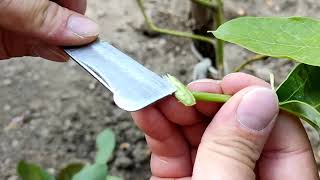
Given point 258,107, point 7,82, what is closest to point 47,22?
point 258,107

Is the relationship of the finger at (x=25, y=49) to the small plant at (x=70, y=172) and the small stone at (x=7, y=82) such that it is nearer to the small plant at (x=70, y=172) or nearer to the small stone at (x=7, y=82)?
the small plant at (x=70, y=172)

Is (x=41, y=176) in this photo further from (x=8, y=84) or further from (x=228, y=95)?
(x=8, y=84)

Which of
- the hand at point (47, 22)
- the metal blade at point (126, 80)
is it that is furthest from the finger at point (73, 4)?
the metal blade at point (126, 80)

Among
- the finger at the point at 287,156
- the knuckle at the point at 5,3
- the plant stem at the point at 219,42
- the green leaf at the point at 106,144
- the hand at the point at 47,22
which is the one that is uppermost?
the knuckle at the point at 5,3

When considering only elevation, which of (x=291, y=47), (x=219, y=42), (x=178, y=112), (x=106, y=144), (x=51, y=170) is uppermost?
(x=291, y=47)

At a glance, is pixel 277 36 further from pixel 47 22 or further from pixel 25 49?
pixel 25 49

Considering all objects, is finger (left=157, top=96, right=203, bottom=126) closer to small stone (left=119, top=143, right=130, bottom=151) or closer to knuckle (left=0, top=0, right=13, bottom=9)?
knuckle (left=0, top=0, right=13, bottom=9)

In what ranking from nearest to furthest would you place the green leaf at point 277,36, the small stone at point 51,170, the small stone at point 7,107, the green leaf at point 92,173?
1. the green leaf at point 277,36
2. the green leaf at point 92,173
3. the small stone at point 51,170
4. the small stone at point 7,107
